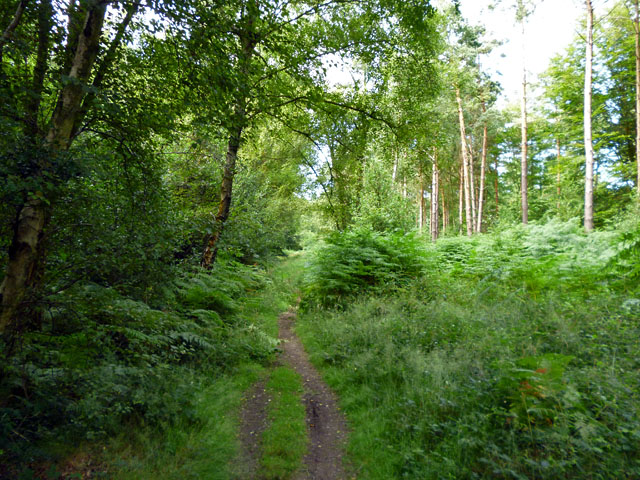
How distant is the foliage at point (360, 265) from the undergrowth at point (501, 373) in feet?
5.39

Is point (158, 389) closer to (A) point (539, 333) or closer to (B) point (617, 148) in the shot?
(A) point (539, 333)

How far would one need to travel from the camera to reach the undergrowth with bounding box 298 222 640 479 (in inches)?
126

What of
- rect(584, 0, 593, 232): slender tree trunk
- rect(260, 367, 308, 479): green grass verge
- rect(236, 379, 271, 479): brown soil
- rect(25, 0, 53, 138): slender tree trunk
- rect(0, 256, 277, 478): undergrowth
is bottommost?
rect(236, 379, 271, 479): brown soil

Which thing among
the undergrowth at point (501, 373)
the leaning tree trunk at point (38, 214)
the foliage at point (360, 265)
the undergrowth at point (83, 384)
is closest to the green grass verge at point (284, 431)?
the undergrowth at point (501, 373)

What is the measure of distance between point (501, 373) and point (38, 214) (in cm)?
574

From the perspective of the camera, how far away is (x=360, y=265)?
11.2 metres

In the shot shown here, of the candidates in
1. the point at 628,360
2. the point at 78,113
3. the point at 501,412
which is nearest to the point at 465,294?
the point at 628,360

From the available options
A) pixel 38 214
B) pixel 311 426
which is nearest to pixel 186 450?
pixel 311 426

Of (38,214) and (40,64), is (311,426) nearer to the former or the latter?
(38,214)

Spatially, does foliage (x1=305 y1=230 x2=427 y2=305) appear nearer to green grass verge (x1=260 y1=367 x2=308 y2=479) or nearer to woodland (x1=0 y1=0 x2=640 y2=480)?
woodland (x1=0 y1=0 x2=640 y2=480)

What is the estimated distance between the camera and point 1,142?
2812 mm

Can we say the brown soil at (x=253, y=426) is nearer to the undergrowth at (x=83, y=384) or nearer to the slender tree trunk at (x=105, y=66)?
the undergrowth at (x=83, y=384)

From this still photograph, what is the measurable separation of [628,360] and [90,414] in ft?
21.0

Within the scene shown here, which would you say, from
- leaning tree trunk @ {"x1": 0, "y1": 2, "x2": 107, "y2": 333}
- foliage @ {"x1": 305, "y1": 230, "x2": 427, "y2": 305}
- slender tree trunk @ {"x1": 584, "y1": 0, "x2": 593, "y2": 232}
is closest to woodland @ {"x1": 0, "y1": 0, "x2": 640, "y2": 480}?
leaning tree trunk @ {"x1": 0, "y1": 2, "x2": 107, "y2": 333}
